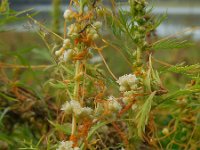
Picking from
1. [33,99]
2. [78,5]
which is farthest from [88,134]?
[33,99]

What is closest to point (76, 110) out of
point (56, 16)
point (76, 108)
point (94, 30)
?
point (76, 108)

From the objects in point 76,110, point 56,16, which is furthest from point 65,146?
Answer: point 56,16

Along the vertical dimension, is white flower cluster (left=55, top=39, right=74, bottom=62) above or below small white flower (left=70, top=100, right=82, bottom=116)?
above

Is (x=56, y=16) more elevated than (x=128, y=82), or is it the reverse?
(x=128, y=82)

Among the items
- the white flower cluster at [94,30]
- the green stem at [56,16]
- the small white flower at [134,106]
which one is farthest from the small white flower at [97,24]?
the green stem at [56,16]

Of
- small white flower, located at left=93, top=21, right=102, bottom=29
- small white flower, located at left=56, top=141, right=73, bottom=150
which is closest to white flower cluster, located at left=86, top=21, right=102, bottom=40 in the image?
small white flower, located at left=93, top=21, right=102, bottom=29

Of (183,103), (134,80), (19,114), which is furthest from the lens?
(19,114)

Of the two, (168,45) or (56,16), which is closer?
(168,45)

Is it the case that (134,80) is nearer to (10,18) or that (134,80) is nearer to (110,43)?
(110,43)

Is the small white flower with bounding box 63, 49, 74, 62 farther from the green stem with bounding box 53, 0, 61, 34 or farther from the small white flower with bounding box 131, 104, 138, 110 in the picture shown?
the green stem with bounding box 53, 0, 61, 34

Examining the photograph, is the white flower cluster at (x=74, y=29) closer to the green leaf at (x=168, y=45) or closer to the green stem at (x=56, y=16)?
the green leaf at (x=168, y=45)

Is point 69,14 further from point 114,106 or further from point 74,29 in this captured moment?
point 114,106
